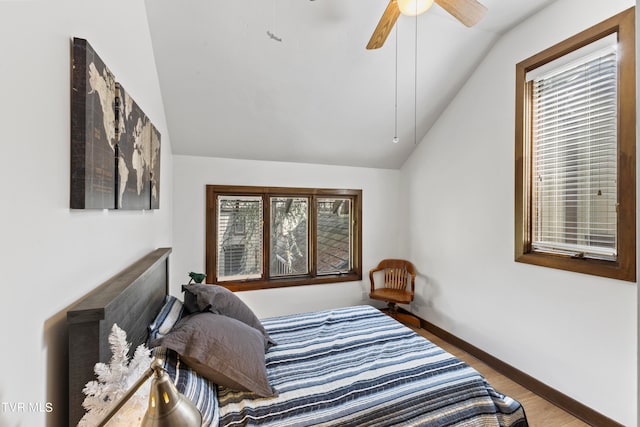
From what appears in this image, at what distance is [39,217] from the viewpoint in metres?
0.70

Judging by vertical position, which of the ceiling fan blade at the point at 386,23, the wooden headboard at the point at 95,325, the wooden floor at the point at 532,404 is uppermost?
the ceiling fan blade at the point at 386,23

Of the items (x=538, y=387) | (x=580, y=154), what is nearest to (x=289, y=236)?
(x=538, y=387)

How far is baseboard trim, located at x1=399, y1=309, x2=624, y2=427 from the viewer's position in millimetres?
1856

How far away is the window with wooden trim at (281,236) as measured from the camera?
10.5 ft

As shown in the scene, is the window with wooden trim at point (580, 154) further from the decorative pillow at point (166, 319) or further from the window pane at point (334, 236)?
the decorative pillow at point (166, 319)

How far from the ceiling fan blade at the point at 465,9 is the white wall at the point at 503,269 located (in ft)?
3.00

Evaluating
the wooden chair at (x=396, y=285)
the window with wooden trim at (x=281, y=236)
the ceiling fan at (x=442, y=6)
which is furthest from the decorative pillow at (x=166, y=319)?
the wooden chair at (x=396, y=285)

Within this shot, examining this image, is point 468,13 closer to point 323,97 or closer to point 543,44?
point 543,44

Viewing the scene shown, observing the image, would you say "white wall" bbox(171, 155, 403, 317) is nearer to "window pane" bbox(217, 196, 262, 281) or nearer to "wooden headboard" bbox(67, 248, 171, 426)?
"window pane" bbox(217, 196, 262, 281)

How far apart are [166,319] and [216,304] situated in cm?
27

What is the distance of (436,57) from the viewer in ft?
8.29

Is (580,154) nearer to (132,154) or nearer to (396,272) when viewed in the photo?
(396,272)

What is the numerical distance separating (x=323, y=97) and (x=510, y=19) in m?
1.67

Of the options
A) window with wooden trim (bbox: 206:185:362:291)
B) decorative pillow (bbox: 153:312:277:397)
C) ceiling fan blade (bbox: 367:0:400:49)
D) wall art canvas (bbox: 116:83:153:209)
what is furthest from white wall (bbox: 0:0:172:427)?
window with wooden trim (bbox: 206:185:362:291)
